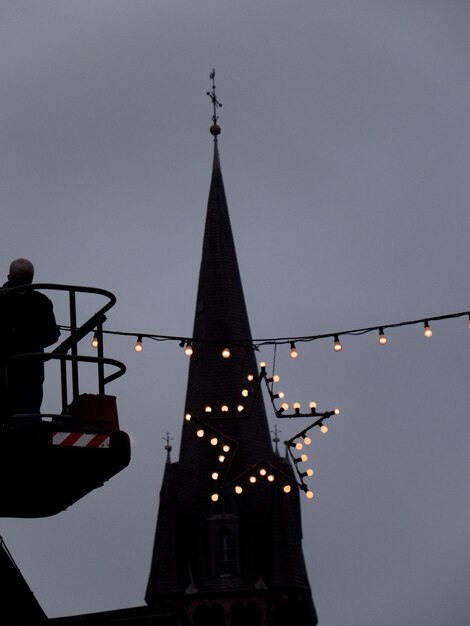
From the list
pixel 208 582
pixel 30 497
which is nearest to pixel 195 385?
pixel 208 582

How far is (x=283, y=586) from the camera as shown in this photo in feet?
192

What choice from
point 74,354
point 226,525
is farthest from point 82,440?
point 226,525

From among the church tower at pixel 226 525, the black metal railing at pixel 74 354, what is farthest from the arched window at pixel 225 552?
the black metal railing at pixel 74 354

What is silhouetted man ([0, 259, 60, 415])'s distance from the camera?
443 inches

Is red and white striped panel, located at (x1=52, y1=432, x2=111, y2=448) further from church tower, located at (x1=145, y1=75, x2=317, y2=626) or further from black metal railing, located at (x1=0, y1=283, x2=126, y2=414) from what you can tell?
church tower, located at (x1=145, y1=75, x2=317, y2=626)

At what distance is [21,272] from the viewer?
11.4 meters

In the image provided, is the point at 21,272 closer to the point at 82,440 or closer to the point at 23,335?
the point at 23,335

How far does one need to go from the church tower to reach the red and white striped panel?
46028 millimetres

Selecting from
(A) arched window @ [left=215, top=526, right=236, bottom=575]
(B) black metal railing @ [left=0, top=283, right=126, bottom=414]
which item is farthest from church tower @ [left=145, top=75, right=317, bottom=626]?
(B) black metal railing @ [left=0, top=283, right=126, bottom=414]

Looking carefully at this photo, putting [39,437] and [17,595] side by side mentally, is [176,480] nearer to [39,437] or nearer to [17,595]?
[17,595]

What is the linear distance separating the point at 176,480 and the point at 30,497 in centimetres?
5010

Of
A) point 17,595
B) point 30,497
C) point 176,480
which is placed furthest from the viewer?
point 176,480

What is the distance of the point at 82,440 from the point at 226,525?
49.1 meters

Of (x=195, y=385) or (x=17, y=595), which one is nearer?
(x=17, y=595)
